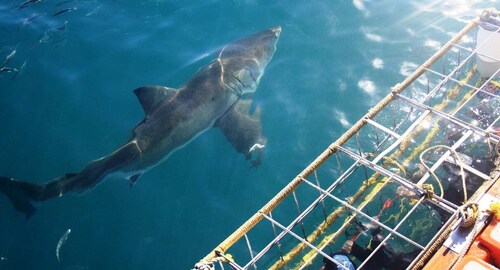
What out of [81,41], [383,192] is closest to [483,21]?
[383,192]

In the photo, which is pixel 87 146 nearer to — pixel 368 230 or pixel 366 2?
pixel 368 230

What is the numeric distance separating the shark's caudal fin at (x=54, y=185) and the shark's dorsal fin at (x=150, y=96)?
3.90ft

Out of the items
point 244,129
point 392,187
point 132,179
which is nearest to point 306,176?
point 392,187

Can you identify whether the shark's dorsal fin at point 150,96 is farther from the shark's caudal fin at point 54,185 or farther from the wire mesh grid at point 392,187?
the wire mesh grid at point 392,187

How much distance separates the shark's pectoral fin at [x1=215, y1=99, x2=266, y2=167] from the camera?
8.14 meters

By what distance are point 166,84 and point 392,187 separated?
5183 mm

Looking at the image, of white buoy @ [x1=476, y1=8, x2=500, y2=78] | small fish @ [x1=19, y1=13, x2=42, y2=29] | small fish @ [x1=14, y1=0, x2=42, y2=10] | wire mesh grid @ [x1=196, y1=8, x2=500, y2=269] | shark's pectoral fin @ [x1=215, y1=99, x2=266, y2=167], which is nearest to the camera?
wire mesh grid @ [x1=196, y1=8, x2=500, y2=269]

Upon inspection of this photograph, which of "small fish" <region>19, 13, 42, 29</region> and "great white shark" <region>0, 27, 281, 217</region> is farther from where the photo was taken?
"small fish" <region>19, 13, 42, 29</region>

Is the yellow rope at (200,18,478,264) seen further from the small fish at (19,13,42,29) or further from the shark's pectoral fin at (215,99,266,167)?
the small fish at (19,13,42,29)

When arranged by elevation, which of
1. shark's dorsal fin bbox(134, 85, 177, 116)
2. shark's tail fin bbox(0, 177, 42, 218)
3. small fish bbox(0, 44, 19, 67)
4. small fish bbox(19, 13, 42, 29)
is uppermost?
shark's dorsal fin bbox(134, 85, 177, 116)

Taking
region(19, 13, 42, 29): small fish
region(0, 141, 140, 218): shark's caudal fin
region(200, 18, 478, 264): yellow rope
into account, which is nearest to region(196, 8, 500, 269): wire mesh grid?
region(200, 18, 478, 264): yellow rope

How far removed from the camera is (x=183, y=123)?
8375mm

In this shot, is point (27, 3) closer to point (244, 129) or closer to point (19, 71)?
point (19, 71)

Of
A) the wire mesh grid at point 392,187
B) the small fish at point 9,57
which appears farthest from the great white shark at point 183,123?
the small fish at point 9,57
